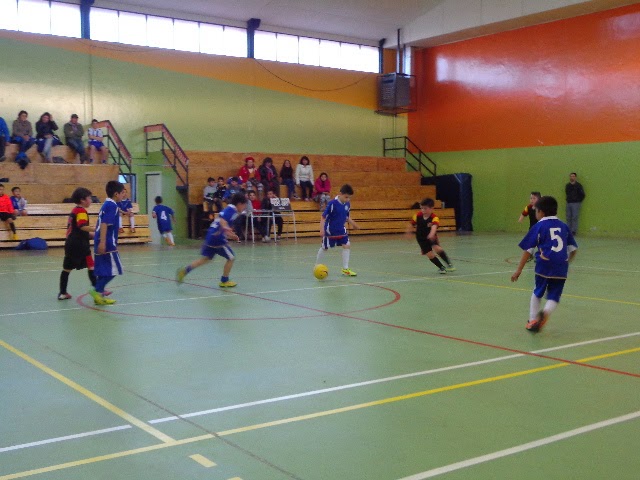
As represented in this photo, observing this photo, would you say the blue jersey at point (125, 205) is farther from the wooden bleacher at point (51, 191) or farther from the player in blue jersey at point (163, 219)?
the player in blue jersey at point (163, 219)

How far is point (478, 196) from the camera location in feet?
99.6

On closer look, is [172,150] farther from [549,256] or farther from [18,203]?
[549,256]

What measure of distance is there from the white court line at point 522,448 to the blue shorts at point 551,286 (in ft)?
9.72

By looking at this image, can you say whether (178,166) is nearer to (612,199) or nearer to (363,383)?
(612,199)

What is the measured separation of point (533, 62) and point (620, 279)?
662 inches

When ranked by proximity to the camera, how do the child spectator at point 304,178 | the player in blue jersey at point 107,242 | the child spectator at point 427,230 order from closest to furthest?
1. the player in blue jersey at point 107,242
2. the child spectator at point 427,230
3. the child spectator at point 304,178

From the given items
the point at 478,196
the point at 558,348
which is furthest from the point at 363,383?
the point at 478,196

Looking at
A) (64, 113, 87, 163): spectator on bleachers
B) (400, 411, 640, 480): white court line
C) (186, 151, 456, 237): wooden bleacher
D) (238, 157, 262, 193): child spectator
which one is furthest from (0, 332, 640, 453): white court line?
(64, 113, 87, 163): spectator on bleachers

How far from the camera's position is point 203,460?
418 cm

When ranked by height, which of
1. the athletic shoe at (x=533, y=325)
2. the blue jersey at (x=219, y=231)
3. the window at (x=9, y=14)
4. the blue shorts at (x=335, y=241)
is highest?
the window at (x=9, y=14)

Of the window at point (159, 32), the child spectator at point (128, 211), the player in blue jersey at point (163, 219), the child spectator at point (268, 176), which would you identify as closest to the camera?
the player in blue jersey at point (163, 219)

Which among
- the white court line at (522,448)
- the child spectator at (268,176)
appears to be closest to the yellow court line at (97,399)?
the white court line at (522,448)

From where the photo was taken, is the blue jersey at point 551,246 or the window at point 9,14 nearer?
the blue jersey at point 551,246

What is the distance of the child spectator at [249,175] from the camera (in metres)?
24.8
